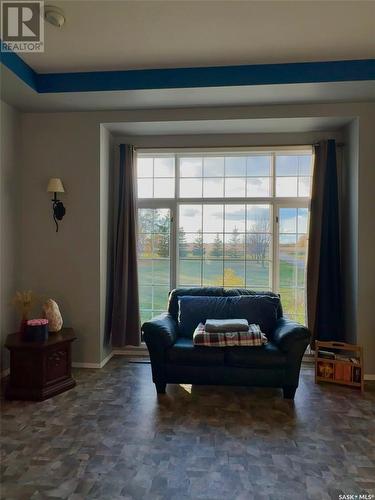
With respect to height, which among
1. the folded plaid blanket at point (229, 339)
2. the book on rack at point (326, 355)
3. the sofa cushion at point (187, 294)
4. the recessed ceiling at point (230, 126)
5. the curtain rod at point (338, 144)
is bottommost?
the book on rack at point (326, 355)

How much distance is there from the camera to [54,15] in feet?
7.37

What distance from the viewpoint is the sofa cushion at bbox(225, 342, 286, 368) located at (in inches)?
112

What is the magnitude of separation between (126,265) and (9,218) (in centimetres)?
135

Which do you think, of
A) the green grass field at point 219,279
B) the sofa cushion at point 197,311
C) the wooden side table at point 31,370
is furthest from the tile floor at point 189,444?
the green grass field at point 219,279

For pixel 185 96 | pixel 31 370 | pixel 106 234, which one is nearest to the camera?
pixel 31 370

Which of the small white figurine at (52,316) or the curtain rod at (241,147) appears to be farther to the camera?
the curtain rod at (241,147)

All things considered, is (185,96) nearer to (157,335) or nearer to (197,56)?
(197,56)

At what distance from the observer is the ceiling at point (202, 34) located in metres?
2.19

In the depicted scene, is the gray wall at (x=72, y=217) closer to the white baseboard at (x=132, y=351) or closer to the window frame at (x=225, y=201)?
the white baseboard at (x=132, y=351)

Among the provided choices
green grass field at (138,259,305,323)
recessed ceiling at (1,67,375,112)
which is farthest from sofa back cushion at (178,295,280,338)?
recessed ceiling at (1,67,375,112)

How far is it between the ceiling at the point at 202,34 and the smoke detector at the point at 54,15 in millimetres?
42

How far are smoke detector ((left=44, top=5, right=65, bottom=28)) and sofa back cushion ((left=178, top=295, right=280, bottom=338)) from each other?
264cm

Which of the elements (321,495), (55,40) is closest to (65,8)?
(55,40)

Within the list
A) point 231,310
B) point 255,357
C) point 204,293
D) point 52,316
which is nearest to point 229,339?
point 255,357
